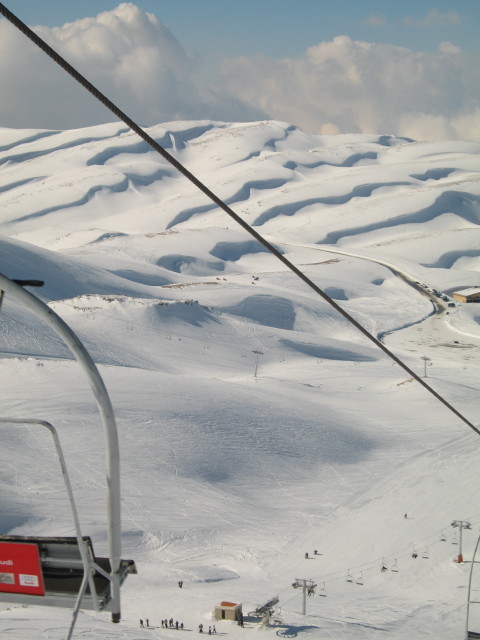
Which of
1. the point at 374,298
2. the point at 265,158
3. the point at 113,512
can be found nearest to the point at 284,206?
the point at 265,158

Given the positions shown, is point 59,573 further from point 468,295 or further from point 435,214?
point 435,214

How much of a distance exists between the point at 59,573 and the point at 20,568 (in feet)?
0.64

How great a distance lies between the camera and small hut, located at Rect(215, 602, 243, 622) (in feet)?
43.2

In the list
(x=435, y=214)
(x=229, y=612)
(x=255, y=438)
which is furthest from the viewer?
(x=435, y=214)

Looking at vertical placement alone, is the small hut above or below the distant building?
below

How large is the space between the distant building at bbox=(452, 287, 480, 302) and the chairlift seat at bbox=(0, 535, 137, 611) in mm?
60835

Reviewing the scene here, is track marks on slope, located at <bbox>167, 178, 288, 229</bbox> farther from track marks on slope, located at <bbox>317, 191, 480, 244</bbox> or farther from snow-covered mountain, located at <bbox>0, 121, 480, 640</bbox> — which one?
snow-covered mountain, located at <bbox>0, 121, 480, 640</bbox>

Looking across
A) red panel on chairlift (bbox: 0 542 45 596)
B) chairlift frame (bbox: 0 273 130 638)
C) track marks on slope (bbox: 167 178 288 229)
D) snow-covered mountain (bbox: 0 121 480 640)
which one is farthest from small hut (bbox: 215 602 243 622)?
track marks on slope (bbox: 167 178 288 229)

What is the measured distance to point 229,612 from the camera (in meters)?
13.2

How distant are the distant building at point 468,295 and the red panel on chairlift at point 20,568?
60.9 m

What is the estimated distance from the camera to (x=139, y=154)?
501 feet

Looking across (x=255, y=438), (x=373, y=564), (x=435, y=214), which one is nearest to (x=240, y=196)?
(x=435, y=214)

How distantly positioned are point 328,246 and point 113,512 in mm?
87475

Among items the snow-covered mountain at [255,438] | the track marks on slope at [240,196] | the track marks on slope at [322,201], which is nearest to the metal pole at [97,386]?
the snow-covered mountain at [255,438]
